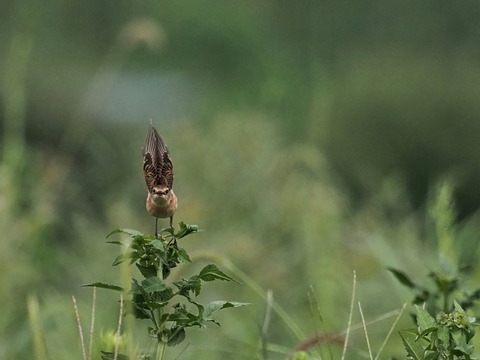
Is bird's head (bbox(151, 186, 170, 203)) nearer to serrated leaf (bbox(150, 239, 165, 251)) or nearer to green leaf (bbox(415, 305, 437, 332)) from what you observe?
serrated leaf (bbox(150, 239, 165, 251))

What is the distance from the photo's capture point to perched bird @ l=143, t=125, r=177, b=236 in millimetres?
1873

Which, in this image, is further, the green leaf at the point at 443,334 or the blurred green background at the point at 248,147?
the blurred green background at the point at 248,147

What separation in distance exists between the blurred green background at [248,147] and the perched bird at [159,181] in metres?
0.57

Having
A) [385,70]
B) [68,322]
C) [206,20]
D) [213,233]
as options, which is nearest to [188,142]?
[213,233]

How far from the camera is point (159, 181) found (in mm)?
1886

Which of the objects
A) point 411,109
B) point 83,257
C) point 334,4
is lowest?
point 83,257

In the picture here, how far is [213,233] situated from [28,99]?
4003 mm

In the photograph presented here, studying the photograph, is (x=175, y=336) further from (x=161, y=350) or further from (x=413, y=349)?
(x=413, y=349)

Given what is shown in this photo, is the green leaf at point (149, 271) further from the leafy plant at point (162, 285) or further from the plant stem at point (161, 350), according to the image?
the plant stem at point (161, 350)

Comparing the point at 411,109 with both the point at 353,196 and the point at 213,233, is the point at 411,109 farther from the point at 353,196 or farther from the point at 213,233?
the point at 213,233

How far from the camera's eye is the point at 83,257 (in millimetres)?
5383

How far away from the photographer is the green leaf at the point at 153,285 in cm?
191

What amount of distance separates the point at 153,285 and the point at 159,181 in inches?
6.4

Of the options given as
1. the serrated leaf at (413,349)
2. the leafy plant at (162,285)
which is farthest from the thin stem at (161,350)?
the serrated leaf at (413,349)
